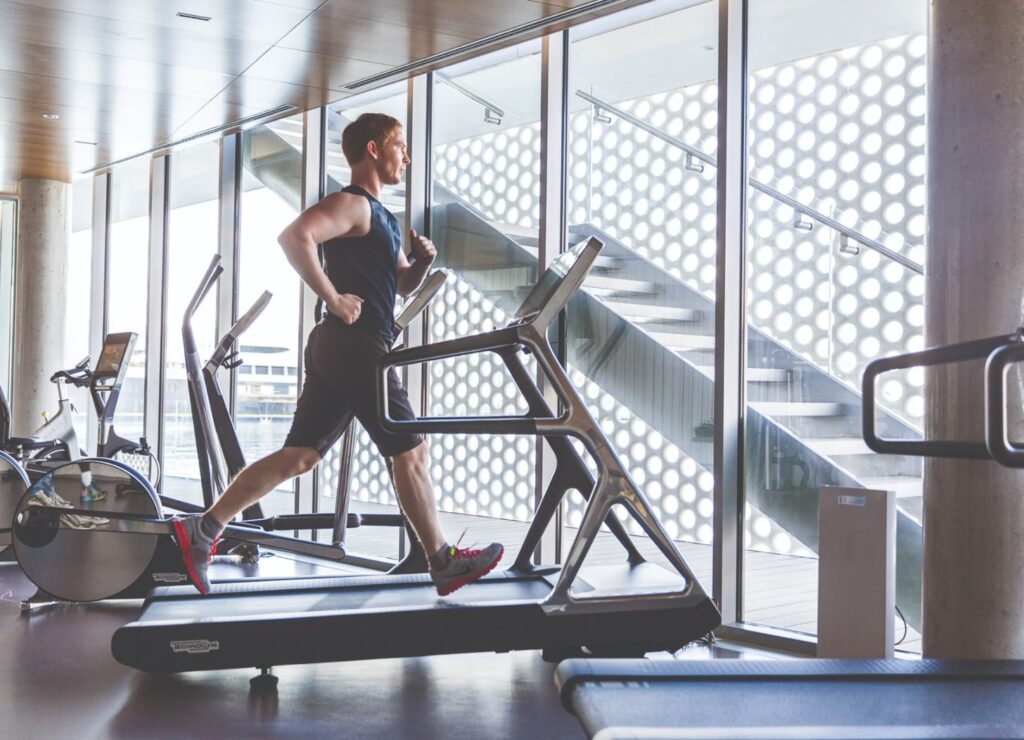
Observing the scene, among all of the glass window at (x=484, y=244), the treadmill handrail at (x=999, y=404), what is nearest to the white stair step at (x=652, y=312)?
the glass window at (x=484, y=244)

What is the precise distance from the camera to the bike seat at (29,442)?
541 centimetres

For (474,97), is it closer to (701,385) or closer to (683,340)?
(683,340)

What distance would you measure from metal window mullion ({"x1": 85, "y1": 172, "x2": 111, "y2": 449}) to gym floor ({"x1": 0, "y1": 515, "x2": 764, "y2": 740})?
5.78m

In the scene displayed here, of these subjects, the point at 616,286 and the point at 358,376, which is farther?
the point at 616,286

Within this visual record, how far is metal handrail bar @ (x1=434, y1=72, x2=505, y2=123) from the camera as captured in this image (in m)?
5.09

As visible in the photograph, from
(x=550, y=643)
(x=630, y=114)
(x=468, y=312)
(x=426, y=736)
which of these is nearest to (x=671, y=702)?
(x=426, y=736)

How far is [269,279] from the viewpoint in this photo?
6652mm

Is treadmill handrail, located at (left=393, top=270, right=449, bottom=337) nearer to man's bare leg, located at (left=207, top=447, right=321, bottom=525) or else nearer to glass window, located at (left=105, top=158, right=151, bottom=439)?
man's bare leg, located at (left=207, top=447, right=321, bottom=525)

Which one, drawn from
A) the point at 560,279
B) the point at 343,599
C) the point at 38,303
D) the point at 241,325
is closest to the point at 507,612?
the point at 343,599

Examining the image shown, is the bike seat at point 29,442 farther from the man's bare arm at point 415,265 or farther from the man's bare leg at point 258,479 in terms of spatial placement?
the man's bare arm at point 415,265

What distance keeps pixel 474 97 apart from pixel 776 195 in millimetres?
1939

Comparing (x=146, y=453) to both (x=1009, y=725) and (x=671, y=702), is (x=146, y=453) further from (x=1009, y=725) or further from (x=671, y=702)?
(x=1009, y=725)

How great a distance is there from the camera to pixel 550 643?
118 inches

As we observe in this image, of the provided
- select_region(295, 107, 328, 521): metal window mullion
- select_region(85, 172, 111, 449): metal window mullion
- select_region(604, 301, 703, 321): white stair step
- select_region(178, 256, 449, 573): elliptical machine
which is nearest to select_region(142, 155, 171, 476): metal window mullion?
select_region(85, 172, 111, 449): metal window mullion
